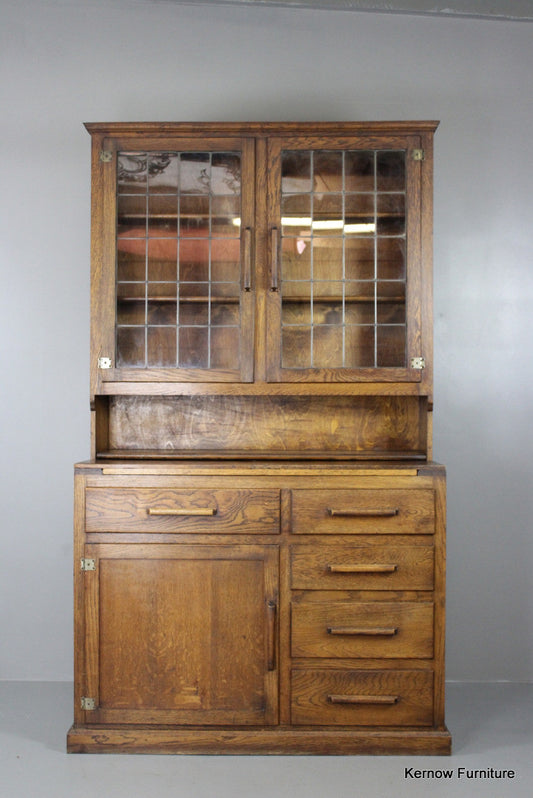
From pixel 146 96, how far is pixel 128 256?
89 cm

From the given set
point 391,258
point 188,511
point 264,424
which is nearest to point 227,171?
point 391,258

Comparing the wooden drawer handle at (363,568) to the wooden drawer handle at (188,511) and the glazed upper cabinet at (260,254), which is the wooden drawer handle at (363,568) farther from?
the glazed upper cabinet at (260,254)

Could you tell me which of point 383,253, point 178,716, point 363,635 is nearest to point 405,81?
point 383,253

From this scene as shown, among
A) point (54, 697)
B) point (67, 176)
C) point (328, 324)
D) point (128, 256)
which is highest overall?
point (67, 176)

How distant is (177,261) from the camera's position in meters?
2.58

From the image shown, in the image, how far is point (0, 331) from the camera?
302 cm

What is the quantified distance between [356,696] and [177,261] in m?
1.65

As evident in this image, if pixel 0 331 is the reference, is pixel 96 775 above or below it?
below

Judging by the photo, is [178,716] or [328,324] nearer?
[178,716]

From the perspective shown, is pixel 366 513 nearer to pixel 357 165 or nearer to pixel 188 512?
pixel 188 512

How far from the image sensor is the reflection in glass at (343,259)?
2553mm

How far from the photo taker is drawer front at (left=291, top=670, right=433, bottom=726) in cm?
237

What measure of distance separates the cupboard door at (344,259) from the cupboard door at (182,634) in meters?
0.71

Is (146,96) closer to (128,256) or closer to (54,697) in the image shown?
(128,256)
